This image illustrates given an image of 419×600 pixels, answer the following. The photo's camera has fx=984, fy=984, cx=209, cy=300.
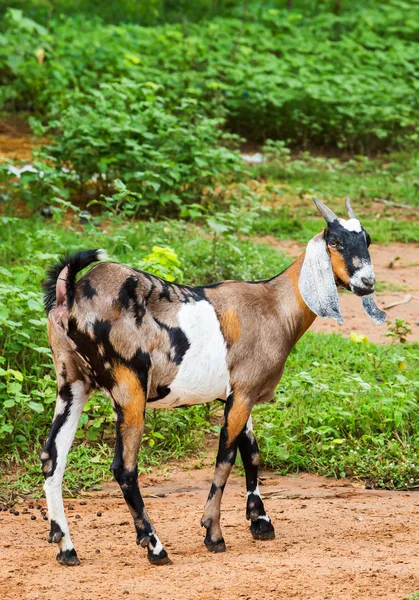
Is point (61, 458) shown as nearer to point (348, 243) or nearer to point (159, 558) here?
point (159, 558)

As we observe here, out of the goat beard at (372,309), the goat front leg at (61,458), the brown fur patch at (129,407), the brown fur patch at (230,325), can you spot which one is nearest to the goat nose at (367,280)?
the goat beard at (372,309)

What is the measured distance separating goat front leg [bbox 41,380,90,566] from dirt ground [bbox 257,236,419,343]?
3657 mm

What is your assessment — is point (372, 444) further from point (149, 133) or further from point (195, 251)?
point (149, 133)

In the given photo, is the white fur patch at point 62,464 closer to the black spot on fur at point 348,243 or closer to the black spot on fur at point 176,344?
the black spot on fur at point 176,344

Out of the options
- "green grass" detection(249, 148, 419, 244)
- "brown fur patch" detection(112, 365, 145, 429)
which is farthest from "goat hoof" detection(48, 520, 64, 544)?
"green grass" detection(249, 148, 419, 244)

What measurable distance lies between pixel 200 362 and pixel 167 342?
19 cm

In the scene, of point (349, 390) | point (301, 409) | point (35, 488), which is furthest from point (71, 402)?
point (349, 390)

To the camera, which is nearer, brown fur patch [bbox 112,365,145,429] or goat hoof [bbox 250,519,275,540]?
brown fur patch [bbox 112,365,145,429]

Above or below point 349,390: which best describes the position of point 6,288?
above

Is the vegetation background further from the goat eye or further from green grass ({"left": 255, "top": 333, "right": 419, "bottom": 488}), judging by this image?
the goat eye

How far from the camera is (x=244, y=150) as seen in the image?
45.2 ft

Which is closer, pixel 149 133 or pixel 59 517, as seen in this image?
pixel 59 517

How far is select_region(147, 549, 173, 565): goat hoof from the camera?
4562mm

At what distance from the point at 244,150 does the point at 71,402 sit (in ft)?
31.1
